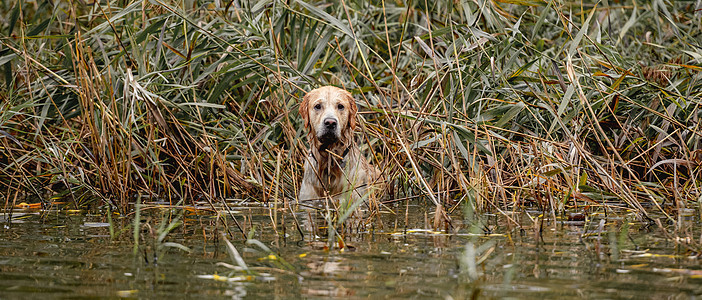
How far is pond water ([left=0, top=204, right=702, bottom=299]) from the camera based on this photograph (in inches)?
113

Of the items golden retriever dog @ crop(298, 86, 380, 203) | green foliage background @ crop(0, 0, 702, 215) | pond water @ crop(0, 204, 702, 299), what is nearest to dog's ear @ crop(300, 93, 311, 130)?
golden retriever dog @ crop(298, 86, 380, 203)

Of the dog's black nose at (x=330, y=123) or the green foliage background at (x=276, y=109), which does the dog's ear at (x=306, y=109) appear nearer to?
the green foliage background at (x=276, y=109)

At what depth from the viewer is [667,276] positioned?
309 centimetres

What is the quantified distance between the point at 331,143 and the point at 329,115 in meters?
0.34

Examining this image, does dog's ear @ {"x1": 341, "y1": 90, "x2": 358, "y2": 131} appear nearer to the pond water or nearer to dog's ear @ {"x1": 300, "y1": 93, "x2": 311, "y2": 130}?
dog's ear @ {"x1": 300, "y1": 93, "x2": 311, "y2": 130}

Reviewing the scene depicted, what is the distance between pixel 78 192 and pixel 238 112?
1412 millimetres

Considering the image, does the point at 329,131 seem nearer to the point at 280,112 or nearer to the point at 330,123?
the point at 330,123

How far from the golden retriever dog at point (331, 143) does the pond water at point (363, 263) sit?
1502 mm

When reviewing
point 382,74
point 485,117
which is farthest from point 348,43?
point 485,117

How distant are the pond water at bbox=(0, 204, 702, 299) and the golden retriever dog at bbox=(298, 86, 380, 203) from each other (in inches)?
59.1

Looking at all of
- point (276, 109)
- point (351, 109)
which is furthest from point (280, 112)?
point (351, 109)

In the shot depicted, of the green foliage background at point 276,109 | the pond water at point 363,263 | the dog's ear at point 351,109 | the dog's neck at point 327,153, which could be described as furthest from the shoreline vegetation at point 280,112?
the pond water at point 363,263

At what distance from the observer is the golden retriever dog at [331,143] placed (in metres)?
6.17

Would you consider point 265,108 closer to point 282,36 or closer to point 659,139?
point 282,36
